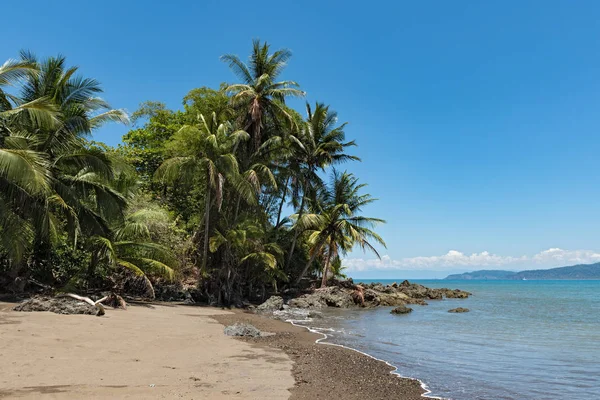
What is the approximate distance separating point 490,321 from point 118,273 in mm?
18414

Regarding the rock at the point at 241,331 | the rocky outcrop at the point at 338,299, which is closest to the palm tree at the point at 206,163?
the rocky outcrop at the point at 338,299

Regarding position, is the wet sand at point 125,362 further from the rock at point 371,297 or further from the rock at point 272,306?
the rock at point 371,297

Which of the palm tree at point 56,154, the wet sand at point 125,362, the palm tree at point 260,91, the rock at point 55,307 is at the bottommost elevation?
the wet sand at point 125,362

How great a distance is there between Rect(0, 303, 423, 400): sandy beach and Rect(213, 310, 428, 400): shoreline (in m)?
0.02

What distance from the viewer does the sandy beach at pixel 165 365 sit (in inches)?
221

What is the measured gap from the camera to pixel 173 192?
1107 inches

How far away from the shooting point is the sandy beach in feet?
18.4

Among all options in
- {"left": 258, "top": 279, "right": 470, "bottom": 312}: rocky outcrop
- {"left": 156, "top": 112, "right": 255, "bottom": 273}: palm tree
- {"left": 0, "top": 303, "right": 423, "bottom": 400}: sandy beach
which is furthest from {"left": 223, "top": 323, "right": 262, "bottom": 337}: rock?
{"left": 156, "top": 112, "right": 255, "bottom": 273}: palm tree

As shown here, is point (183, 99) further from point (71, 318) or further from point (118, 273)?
point (71, 318)

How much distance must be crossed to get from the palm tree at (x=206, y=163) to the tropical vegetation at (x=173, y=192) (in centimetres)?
6

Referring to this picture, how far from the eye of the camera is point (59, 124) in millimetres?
14234

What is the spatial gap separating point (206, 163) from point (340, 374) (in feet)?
47.8

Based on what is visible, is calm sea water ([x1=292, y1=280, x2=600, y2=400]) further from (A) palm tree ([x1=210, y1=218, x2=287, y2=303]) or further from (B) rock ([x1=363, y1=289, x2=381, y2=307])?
(B) rock ([x1=363, y1=289, x2=381, y2=307])

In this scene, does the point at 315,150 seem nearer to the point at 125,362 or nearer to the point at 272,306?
the point at 272,306
